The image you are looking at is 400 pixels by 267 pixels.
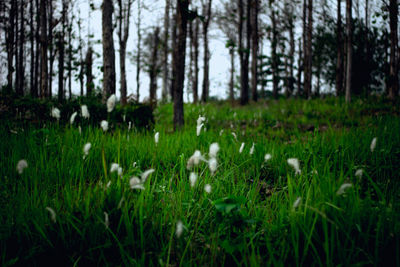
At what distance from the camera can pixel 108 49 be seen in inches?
330

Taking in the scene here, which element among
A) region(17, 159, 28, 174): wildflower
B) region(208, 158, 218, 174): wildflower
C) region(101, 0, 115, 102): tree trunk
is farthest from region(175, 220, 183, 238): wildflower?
region(101, 0, 115, 102): tree trunk

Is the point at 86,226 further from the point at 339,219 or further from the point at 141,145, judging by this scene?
the point at 141,145

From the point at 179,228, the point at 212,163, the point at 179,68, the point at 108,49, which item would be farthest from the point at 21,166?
the point at 108,49

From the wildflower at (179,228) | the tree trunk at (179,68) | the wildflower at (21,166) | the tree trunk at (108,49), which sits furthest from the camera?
the tree trunk at (108,49)

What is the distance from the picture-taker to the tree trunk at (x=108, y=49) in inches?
326

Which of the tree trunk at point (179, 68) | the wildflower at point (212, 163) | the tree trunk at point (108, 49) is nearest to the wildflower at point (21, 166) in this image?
the wildflower at point (212, 163)

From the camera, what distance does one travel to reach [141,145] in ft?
11.4

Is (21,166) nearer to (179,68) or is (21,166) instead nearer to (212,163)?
(212,163)

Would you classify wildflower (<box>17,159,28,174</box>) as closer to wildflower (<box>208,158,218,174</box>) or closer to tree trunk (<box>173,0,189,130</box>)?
wildflower (<box>208,158,218,174</box>)

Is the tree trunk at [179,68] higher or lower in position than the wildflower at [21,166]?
higher

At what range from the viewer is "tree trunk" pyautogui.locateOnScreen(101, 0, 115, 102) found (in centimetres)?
828

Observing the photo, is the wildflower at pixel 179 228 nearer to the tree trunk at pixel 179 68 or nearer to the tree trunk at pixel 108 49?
the tree trunk at pixel 179 68

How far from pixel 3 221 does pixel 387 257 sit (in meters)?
2.38

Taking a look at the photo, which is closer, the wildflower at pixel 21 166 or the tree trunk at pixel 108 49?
the wildflower at pixel 21 166
